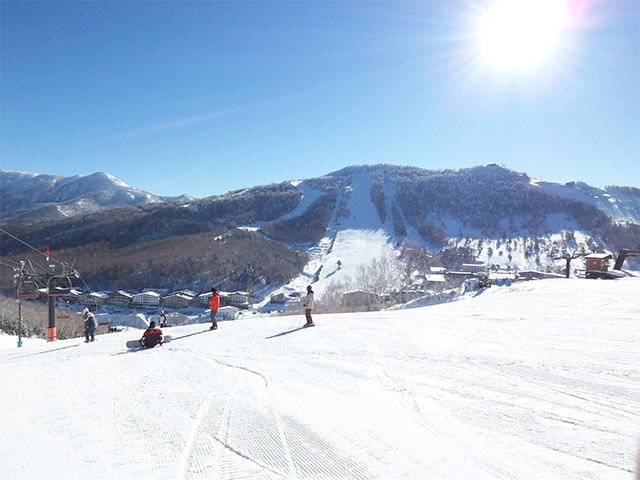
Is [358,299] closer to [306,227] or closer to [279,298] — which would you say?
[279,298]

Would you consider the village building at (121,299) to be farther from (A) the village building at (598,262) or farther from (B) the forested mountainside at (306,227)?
(A) the village building at (598,262)

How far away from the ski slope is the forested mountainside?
63205 mm

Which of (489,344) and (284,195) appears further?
(284,195)

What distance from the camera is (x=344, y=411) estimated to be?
3725 mm

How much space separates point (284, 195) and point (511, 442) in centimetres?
15432

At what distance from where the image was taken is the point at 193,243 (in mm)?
94562

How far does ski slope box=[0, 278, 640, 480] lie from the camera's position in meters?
2.67

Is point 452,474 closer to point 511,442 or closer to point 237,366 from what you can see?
point 511,442

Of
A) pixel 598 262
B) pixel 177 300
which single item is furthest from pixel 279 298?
pixel 598 262

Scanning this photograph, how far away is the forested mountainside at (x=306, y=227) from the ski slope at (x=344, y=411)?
63.2 m

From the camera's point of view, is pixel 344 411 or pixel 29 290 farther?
pixel 29 290

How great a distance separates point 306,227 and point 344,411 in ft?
362

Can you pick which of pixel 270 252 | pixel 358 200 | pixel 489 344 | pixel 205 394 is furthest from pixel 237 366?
pixel 358 200

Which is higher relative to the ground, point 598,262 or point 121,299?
point 598,262
